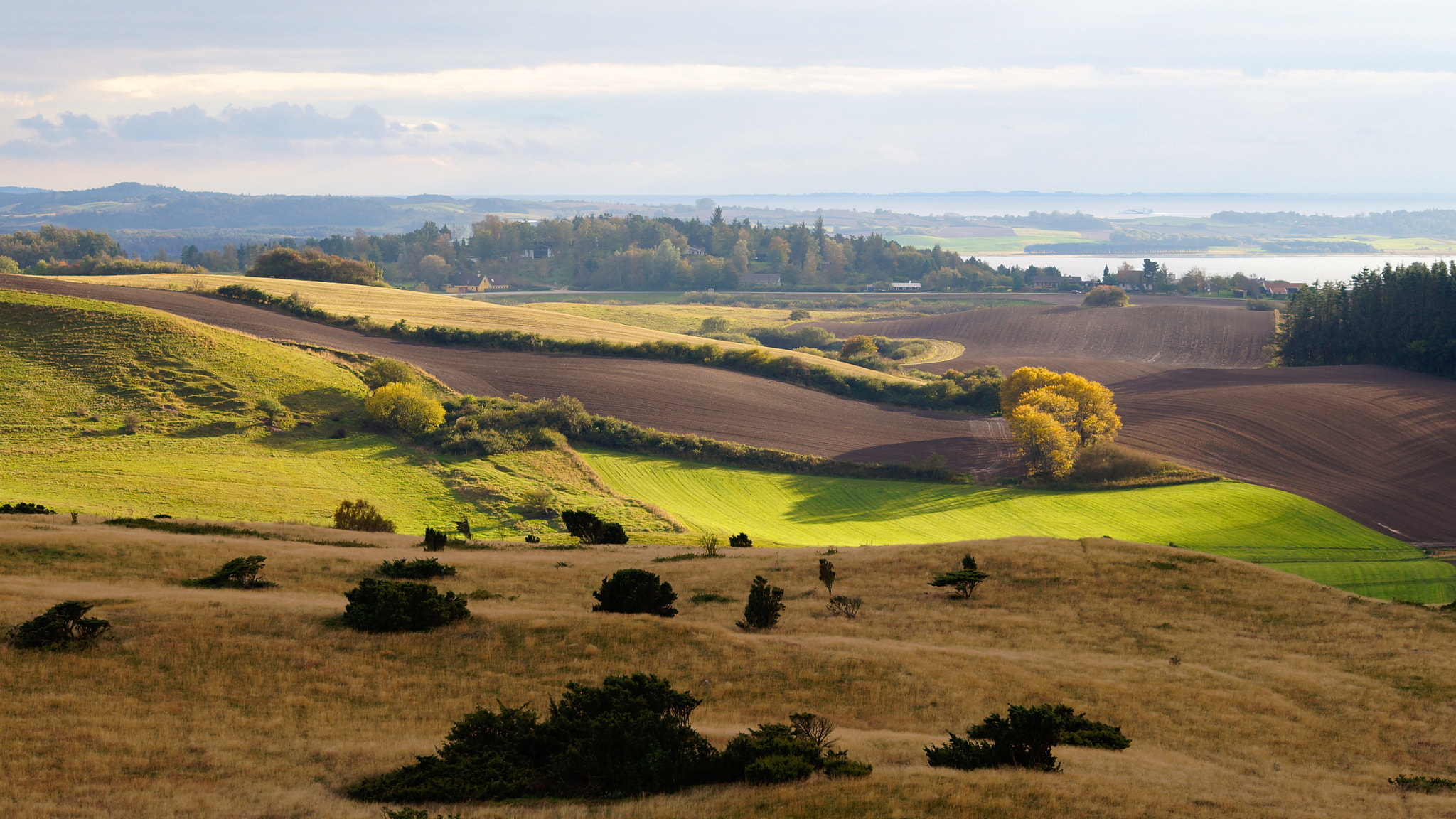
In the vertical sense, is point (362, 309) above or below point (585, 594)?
above

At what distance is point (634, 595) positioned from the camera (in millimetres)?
30406

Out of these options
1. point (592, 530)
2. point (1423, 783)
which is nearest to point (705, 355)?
point (592, 530)

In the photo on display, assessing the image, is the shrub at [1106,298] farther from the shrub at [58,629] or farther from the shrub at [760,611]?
the shrub at [58,629]

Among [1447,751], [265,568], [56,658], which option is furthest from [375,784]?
[1447,751]

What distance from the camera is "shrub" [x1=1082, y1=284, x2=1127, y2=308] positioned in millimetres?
173500

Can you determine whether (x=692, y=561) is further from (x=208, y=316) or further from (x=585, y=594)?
(x=208, y=316)

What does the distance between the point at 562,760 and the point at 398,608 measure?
11623 mm

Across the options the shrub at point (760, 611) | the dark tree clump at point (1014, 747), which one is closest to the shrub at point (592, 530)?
the shrub at point (760, 611)

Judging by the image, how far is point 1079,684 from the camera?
26.1 m

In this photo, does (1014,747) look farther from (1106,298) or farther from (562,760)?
(1106,298)

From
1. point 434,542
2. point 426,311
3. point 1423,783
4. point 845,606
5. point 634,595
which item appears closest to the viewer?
point 1423,783

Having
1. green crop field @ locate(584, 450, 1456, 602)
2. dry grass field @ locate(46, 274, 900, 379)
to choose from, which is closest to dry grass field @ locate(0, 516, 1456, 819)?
green crop field @ locate(584, 450, 1456, 602)

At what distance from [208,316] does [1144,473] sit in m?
93.1

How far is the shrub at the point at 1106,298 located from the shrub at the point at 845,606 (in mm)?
153030
